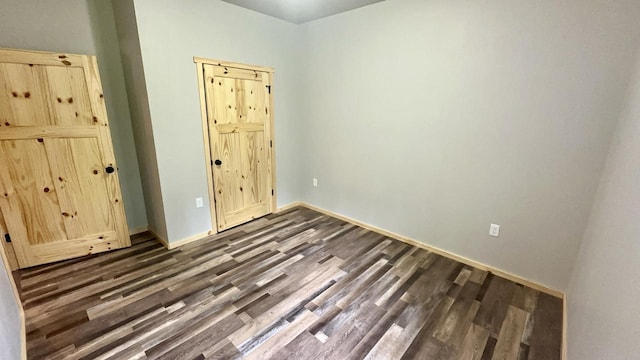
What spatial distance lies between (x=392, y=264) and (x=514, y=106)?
1771 millimetres

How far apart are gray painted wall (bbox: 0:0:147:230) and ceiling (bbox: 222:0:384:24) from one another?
132cm

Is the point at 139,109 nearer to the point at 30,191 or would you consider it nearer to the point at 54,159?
the point at 54,159

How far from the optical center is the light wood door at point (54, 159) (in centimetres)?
222

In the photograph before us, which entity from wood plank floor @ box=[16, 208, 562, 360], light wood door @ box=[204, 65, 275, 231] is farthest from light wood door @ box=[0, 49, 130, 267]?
light wood door @ box=[204, 65, 275, 231]

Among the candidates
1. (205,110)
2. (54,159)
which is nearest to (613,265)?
(205,110)

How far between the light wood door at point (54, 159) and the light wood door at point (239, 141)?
1005mm

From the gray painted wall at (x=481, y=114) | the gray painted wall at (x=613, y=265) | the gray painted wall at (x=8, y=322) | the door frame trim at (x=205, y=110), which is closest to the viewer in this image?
the gray painted wall at (x=613, y=265)

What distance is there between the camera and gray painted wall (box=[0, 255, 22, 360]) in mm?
1289

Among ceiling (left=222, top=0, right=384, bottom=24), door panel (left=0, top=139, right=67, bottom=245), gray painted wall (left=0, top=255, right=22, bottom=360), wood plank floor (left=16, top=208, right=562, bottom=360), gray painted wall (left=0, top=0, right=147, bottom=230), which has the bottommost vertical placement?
wood plank floor (left=16, top=208, right=562, bottom=360)

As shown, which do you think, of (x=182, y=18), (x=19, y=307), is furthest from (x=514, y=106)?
(x=19, y=307)

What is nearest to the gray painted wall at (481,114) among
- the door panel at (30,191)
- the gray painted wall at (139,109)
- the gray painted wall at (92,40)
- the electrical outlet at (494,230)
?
the electrical outlet at (494,230)

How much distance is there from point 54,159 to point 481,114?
3.92 meters

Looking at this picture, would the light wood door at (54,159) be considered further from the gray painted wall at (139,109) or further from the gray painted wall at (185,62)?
the gray painted wall at (185,62)

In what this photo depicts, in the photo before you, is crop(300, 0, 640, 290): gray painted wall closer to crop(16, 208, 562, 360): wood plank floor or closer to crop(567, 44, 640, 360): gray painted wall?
crop(567, 44, 640, 360): gray painted wall
